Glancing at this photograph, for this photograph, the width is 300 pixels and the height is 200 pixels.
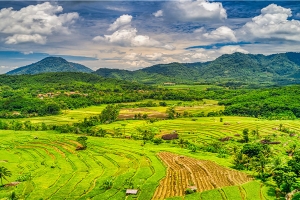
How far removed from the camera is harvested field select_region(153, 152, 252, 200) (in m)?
52.2

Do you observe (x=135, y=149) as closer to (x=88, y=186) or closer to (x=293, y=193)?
(x=88, y=186)

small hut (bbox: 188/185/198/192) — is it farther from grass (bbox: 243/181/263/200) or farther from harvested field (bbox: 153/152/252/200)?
grass (bbox: 243/181/263/200)

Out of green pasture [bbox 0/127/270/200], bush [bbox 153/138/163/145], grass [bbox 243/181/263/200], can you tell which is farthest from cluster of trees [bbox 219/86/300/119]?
grass [bbox 243/181/263/200]

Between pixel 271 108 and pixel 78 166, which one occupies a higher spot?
pixel 271 108

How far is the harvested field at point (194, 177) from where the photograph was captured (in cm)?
5219

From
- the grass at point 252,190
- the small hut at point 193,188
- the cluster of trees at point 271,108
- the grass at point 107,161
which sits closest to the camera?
Result: the grass at point 252,190

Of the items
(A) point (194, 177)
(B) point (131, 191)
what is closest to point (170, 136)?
(A) point (194, 177)

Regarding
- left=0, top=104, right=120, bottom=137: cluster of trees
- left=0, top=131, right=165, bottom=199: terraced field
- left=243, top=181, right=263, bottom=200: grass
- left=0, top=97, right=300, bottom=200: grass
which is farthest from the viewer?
left=0, top=104, right=120, bottom=137: cluster of trees

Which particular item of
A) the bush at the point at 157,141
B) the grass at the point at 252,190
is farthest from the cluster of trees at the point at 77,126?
the grass at the point at 252,190

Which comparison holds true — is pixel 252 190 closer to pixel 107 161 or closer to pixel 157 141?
pixel 107 161

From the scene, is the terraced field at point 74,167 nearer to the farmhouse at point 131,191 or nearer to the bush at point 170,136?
the farmhouse at point 131,191

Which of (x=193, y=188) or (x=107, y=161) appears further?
(x=107, y=161)

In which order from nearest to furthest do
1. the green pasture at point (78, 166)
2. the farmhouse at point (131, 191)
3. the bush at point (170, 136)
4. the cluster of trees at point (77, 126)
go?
the farmhouse at point (131, 191)
the green pasture at point (78, 166)
the bush at point (170, 136)
the cluster of trees at point (77, 126)

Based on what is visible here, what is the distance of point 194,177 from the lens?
58.7m
